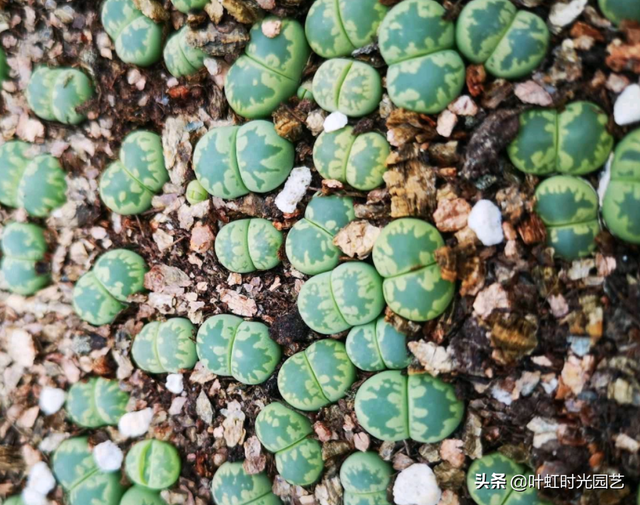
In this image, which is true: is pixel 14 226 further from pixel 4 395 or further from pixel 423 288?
pixel 423 288

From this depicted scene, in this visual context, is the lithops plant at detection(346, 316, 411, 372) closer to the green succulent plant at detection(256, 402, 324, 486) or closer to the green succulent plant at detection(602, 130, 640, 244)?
Answer: the green succulent plant at detection(256, 402, 324, 486)

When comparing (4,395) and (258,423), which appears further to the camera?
(4,395)

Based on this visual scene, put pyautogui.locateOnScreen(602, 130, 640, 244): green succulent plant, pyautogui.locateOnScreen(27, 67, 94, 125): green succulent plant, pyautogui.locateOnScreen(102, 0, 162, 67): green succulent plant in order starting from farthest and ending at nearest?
pyautogui.locateOnScreen(27, 67, 94, 125): green succulent plant
pyautogui.locateOnScreen(102, 0, 162, 67): green succulent plant
pyautogui.locateOnScreen(602, 130, 640, 244): green succulent plant

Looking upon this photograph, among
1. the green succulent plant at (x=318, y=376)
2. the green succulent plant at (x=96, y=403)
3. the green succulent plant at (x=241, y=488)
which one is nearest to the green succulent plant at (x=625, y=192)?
the green succulent plant at (x=318, y=376)

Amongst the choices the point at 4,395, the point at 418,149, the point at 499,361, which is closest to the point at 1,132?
the point at 4,395

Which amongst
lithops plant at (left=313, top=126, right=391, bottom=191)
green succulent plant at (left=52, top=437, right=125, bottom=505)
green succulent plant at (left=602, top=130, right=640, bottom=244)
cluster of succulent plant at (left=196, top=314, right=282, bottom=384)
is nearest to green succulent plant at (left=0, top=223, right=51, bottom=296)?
green succulent plant at (left=52, top=437, right=125, bottom=505)

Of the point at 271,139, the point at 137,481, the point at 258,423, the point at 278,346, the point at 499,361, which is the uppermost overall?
the point at 271,139

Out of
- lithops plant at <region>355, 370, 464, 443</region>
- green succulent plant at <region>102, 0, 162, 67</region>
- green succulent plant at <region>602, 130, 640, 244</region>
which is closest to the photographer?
green succulent plant at <region>602, 130, 640, 244</region>
